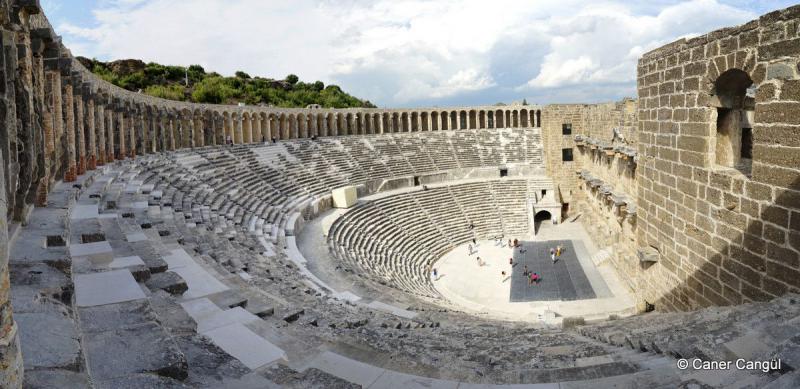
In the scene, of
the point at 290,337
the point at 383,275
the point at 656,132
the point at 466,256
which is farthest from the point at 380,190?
the point at 290,337

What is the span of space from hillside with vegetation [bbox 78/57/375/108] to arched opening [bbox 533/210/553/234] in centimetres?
2826

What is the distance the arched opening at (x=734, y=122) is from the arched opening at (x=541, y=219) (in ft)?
68.1

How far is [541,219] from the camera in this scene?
30.0 m

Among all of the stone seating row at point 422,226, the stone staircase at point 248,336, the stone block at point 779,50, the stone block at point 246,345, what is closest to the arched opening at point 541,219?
the stone seating row at point 422,226

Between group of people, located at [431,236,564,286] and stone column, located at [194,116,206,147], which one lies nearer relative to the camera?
group of people, located at [431,236,564,286]

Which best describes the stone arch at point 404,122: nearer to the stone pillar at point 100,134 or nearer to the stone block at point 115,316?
the stone pillar at point 100,134

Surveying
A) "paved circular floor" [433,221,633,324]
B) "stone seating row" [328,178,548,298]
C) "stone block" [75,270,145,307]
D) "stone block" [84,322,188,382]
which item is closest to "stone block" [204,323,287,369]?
"stone block" [75,270,145,307]

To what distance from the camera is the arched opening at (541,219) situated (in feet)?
92.9

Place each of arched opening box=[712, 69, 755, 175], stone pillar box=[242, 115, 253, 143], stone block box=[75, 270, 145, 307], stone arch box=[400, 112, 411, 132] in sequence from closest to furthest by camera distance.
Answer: stone block box=[75, 270, 145, 307] → arched opening box=[712, 69, 755, 175] → stone pillar box=[242, 115, 253, 143] → stone arch box=[400, 112, 411, 132]

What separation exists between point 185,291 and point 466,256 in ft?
57.8

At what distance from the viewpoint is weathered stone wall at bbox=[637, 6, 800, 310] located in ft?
18.7

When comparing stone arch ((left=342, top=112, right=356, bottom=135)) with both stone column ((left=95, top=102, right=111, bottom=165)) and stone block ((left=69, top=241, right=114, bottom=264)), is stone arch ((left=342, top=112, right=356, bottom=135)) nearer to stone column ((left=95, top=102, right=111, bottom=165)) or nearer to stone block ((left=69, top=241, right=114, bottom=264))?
stone column ((left=95, top=102, right=111, bottom=165))

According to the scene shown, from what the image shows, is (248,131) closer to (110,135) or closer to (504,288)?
(110,135)

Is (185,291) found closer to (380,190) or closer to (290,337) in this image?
(290,337)
